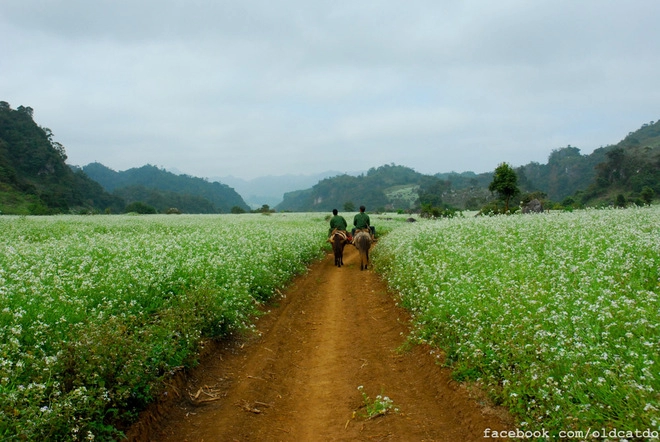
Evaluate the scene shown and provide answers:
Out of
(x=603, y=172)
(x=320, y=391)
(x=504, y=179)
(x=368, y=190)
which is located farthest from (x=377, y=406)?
(x=368, y=190)

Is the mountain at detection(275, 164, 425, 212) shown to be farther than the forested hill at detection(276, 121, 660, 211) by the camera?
Yes

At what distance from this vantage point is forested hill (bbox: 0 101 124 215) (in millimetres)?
67938

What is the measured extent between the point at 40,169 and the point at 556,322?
319 ft

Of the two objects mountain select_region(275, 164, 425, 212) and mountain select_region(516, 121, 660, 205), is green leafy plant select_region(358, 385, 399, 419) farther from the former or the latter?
mountain select_region(275, 164, 425, 212)

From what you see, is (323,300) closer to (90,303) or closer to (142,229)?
(90,303)

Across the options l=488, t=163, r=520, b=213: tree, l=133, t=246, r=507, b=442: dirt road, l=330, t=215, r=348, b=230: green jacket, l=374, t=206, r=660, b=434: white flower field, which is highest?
l=488, t=163, r=520, b=213: tree

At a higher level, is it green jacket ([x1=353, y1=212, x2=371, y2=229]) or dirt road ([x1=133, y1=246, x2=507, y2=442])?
green jacket ([x1=353, y1=212, x2=371, y2=229])

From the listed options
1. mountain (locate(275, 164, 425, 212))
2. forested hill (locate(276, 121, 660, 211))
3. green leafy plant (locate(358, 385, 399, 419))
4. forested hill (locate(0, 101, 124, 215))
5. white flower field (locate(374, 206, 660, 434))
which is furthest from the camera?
mountain (locate(275, 164, 425, 212))

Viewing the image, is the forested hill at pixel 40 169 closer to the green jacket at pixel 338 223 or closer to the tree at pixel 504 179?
the green jacket at pixel 338 223

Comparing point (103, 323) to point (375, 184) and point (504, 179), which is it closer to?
point (504, 179)

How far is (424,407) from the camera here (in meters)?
5.93

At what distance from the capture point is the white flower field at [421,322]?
4304 millimetres

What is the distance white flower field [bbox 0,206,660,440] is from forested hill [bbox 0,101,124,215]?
6806cm

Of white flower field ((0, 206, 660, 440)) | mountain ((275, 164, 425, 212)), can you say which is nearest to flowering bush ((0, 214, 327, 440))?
white flower field ((0, 206, 660, 440))
